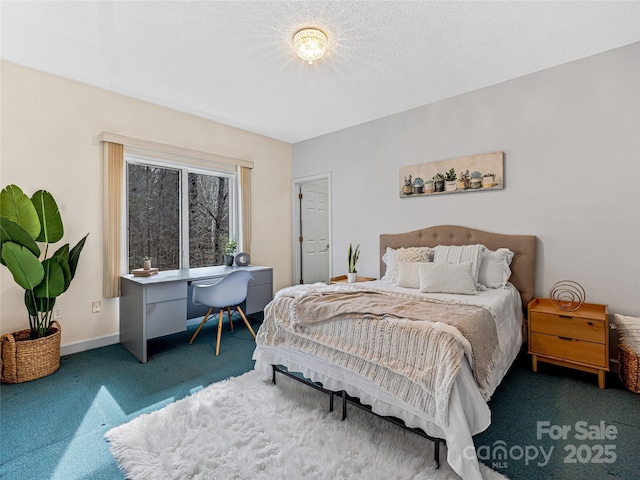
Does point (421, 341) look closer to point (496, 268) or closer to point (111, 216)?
point (496, 268)

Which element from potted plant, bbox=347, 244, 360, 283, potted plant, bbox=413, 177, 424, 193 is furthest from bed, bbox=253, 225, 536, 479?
potted plant, bbox=347, 244, 360, 283

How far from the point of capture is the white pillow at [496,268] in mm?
2881

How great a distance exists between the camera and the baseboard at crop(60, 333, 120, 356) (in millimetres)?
3053

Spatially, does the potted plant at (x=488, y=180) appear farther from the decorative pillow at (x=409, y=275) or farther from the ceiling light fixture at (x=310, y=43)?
the ceiling light fixture at (x=310, y=43)

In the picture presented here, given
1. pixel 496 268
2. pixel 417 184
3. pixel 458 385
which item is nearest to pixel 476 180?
pixel 417 184

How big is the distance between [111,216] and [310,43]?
260 centimetres

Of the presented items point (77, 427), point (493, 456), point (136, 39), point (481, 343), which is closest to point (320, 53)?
point (136, 39)

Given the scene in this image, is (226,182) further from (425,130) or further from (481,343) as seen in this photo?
(481,343)

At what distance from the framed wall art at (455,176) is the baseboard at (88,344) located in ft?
11.9

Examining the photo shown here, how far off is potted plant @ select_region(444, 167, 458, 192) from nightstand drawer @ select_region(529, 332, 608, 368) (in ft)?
5.36

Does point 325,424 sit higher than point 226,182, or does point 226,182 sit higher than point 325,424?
point 226,182

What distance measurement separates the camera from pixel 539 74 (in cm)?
294

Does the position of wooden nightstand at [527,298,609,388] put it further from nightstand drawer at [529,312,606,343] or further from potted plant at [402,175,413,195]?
potted plant at [402,175,413,195]

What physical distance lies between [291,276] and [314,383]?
3.06 metres
